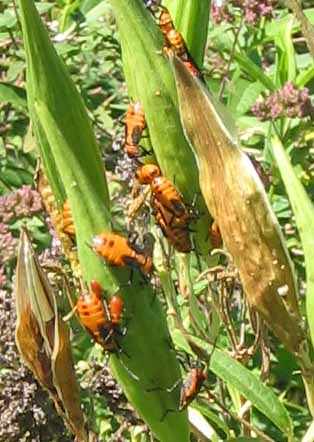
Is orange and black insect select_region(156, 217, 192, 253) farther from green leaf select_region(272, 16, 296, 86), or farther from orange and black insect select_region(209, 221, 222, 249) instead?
green leaf select_region(272, 16, 296, 86)

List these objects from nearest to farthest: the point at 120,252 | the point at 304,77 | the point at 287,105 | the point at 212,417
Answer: the point at 120,252 < the point at 212,417 < the point at 287,105 < the point at 304,77

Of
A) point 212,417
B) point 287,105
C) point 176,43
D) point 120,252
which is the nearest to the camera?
point 120,252

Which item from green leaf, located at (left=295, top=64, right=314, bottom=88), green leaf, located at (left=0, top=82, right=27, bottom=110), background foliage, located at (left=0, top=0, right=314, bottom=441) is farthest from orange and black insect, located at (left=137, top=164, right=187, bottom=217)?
green leaf, located at (left=0, top=82, right=27, bottom=110)

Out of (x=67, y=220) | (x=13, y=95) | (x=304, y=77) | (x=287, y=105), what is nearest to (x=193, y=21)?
(x=67, y=220)

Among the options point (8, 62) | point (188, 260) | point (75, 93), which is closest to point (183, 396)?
point (188, 260)

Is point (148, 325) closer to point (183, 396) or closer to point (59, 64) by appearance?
point (183, 396)

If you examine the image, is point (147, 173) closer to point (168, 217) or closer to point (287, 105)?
point (168, 217)
